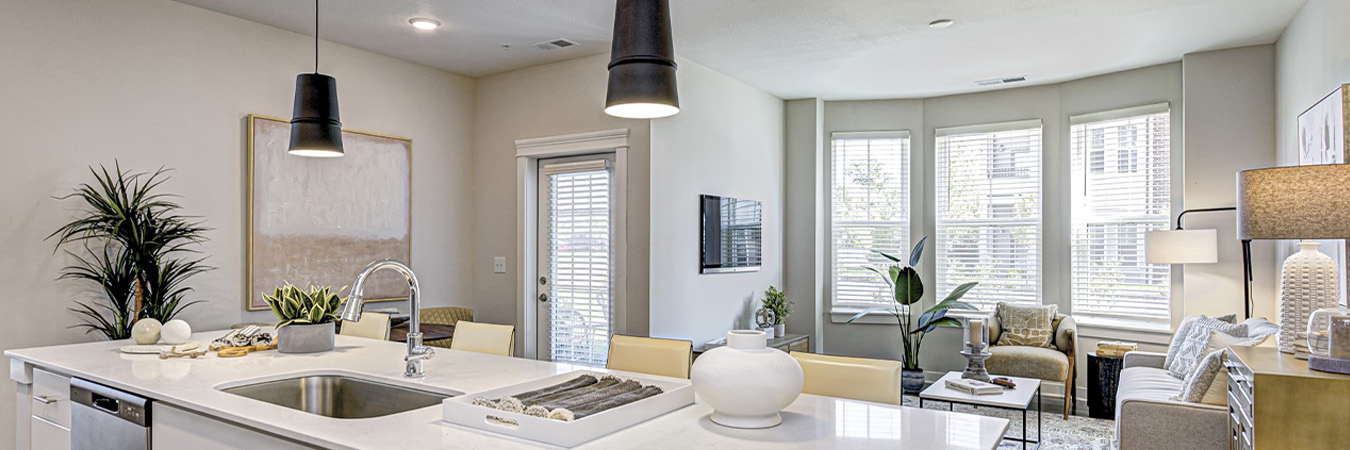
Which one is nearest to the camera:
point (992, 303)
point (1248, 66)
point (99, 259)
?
point (99, 259)

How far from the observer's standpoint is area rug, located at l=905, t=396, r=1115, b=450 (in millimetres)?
4422

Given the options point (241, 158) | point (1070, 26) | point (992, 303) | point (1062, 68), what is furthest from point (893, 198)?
point (241, 158)

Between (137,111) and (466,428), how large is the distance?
10.6 feet

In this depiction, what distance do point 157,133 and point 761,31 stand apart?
3.28 m

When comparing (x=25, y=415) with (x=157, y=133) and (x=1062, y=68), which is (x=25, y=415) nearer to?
(x=157, y=133)

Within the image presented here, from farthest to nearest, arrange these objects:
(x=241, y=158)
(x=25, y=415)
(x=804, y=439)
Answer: (x=241, y=158), (x=25, y=415), (x=804, y=439)

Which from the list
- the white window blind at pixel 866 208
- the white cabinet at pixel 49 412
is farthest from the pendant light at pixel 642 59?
the white window blind at pixel 866 208

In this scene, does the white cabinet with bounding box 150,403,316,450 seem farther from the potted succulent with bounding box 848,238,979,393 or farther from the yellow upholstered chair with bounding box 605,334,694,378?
the potted succulent with bounding box 848,238,979,393

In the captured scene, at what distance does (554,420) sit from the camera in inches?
61.3

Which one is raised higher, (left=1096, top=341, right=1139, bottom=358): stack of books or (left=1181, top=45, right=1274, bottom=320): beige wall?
(left=1181, top=45, right=1274, bottom=320): beige wall

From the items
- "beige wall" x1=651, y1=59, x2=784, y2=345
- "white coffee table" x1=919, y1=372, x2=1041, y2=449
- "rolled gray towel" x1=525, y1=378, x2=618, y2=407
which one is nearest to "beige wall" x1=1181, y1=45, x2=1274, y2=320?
"white coffee table" x1=919, y1=372, x2=1041, y2=449

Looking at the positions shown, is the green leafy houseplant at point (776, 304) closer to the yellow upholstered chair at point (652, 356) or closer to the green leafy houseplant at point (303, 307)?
the yellow upholstered chair at point (652, 356)

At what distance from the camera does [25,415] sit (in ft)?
8.98

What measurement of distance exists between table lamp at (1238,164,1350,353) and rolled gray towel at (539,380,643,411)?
7.66 feet
